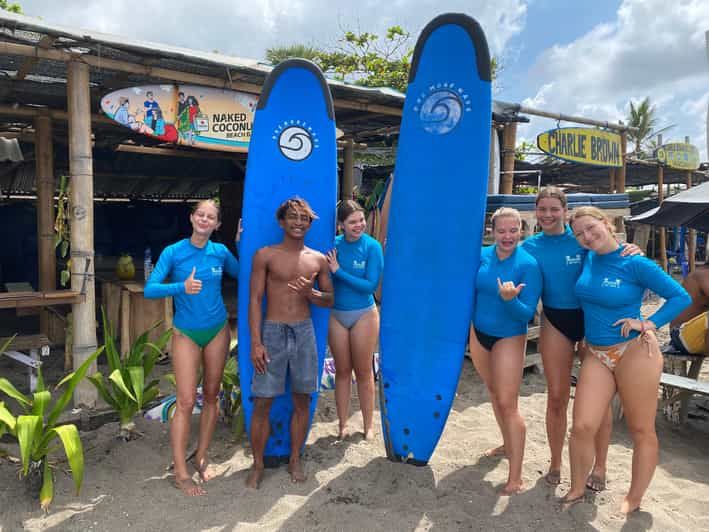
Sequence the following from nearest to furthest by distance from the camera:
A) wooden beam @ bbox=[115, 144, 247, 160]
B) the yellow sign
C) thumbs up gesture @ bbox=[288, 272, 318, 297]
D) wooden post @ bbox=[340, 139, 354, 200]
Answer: thumbs up gesture @ bbox=[288, 272, 318, 297]
wooden beam @ bbox=[115, 144, 247, 160]
wooden post @ bbox=[340, 139, 354, 200]
the yellow sign

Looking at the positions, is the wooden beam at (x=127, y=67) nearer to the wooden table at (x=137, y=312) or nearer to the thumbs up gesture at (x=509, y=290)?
the wooden table at (x=137, y=312)

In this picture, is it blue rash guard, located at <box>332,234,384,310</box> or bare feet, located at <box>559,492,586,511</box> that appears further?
blue rash guard, located at <box>332,234,384,310</box>

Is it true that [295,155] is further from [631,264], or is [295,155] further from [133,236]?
[133,236]

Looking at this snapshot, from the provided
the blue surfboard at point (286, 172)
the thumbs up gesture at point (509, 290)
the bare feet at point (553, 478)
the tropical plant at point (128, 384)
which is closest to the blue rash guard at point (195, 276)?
the blue surfboard at point (286, 172)

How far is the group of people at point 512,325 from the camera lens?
218cm

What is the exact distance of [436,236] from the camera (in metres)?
2.85

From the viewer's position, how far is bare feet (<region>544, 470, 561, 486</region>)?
2.61 meters

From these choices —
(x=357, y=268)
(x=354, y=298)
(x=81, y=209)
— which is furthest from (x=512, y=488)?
(x=81, y=209)

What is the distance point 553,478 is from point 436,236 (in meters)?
1.33

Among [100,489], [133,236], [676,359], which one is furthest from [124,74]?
[133,236]

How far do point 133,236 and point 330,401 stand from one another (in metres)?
6.26

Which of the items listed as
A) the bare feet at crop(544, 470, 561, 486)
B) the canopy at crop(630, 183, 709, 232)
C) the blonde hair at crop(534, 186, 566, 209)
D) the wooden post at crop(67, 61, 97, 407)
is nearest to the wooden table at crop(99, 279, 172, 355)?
the wooden post at crop(67, 61, 97, 407)

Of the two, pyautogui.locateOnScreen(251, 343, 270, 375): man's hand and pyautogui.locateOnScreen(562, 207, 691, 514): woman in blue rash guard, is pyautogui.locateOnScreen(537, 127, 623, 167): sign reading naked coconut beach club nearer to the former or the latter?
pyautogui.locateOnScreen(562, 207, 691, 514): woman in blue rash guard

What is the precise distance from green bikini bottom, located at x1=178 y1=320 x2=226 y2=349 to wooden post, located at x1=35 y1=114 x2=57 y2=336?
8.80ft
